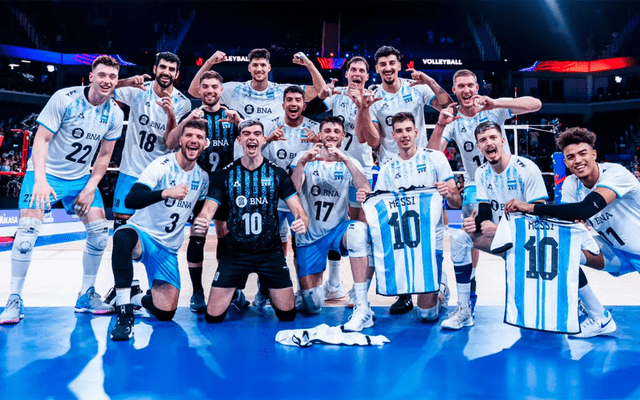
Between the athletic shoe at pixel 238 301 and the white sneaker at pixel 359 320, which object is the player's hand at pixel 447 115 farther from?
the athletic shoe at pixel 238 301

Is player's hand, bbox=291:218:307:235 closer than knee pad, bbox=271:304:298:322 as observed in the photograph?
Yes

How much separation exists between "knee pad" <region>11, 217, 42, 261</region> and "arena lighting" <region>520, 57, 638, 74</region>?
93.0 ft

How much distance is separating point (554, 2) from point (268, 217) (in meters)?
31.7

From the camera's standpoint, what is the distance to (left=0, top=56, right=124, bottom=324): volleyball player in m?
4.40

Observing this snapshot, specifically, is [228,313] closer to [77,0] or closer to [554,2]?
[77,0]

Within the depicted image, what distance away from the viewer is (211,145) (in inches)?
197

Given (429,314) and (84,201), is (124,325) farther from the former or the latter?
(429,314)

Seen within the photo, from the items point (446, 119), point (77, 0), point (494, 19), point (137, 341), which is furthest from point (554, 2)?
A: point (137, 341)

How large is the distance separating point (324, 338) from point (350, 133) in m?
2.57

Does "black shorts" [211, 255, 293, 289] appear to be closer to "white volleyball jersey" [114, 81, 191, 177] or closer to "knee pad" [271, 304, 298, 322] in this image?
"knee pad" [271, 304, 298, 322]

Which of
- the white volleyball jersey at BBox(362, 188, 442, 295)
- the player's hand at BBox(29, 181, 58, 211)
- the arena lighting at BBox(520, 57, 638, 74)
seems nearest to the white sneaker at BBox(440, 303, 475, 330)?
the white volleyball jersey at BBox(362, 188, 442, 295)

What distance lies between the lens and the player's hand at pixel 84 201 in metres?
4.63

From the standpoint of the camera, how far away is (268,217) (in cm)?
455

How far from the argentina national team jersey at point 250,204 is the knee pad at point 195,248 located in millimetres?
381
